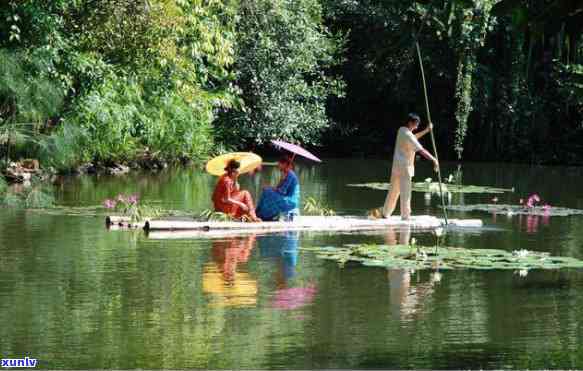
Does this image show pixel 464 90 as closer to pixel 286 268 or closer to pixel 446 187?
pixel 446 187

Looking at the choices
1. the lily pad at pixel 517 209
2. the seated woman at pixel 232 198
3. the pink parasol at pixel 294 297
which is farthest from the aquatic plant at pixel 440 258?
the lily pad at pixel 517 209

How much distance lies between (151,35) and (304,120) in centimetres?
1280

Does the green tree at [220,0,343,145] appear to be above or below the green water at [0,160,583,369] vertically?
above

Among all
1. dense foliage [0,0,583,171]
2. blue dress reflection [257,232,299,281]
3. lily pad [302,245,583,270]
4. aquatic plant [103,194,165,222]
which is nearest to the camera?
blue dress reflection [257,232,299,281]

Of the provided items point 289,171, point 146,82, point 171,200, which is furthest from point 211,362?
point 146,82

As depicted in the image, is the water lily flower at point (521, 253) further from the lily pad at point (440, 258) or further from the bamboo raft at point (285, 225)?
the bamboo raft at point (285, 225)

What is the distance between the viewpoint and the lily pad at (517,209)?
784 inches

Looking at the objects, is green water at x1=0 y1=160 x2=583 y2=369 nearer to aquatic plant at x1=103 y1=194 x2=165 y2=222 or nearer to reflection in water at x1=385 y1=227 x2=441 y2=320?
reflection in water at x1=385 y1=227 x2=441 y2=320

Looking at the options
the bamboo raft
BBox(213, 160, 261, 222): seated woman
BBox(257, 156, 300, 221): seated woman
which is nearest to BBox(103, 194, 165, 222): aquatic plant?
the bamboo raft

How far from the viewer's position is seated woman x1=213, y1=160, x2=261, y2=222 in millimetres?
16281

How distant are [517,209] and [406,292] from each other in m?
9.10

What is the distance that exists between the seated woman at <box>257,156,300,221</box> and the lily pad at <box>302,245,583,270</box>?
6.04ft

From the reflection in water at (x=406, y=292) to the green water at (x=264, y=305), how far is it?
18 mm

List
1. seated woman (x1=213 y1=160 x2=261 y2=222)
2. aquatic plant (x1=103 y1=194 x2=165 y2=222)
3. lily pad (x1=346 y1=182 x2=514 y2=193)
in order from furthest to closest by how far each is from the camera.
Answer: lily pad (x1=346 y1=182 x2=514 y2=193) < aquatic plant (x1=103 y1=194 x2=165 y2=222) < seated woman (x1=213 y1=160 x2=261 y2=222)
